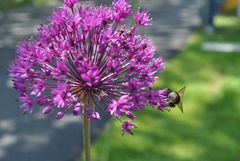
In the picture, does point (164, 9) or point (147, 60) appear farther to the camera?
point (164, 9)

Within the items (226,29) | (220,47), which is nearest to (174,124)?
(220,47)

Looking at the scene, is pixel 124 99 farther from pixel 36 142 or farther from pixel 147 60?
pixel 36 142

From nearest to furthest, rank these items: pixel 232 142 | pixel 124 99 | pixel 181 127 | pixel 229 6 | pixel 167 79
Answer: pixel 124 99 < pixel 232 142 < pixel 181 127 < pixel 167 79 < pixel 229 6

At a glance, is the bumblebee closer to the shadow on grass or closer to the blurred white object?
the shadow on grass

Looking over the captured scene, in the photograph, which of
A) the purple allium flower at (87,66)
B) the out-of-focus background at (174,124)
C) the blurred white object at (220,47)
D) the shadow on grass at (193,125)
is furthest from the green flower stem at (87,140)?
the blurred white object at (220,47)

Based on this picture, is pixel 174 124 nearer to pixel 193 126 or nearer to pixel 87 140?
pixel 193 126

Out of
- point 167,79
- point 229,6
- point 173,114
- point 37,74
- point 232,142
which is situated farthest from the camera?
point 229,6

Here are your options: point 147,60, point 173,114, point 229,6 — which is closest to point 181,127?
point 173,114

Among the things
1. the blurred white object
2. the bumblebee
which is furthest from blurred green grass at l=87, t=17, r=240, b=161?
the bumblebee
